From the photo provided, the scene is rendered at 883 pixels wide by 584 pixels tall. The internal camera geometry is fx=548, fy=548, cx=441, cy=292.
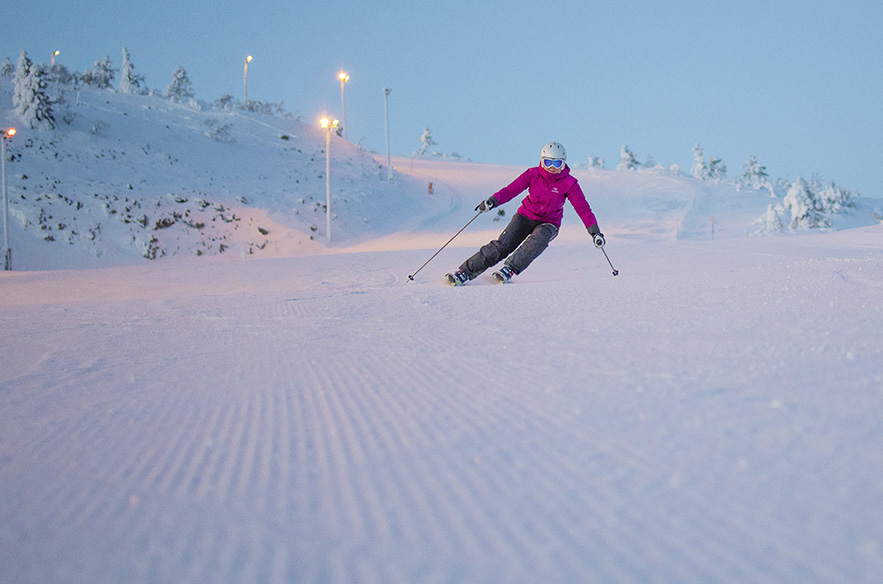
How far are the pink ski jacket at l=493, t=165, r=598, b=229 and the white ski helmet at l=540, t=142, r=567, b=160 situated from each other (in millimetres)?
168

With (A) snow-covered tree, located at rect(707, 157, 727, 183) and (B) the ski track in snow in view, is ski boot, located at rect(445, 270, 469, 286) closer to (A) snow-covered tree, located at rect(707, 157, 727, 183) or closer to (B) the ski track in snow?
(B) the ski track in snow

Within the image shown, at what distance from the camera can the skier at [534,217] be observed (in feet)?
21.7

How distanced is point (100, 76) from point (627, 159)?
156 feet

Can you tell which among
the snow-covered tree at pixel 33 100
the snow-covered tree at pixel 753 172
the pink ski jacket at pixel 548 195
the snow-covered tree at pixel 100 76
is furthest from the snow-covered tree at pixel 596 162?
the pink ski jacket at pixel 548 195

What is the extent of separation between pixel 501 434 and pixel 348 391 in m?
0.79

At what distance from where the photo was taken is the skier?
6.61 metres

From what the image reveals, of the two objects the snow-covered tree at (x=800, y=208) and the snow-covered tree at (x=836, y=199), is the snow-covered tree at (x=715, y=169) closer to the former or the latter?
the snow-covered tree at (x=836, y=199)

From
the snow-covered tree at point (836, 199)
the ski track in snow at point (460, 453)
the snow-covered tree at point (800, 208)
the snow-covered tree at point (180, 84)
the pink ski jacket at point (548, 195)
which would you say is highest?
the snow-covered tree at point (180, 84)

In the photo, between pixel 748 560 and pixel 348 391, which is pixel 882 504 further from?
pixel 348 391

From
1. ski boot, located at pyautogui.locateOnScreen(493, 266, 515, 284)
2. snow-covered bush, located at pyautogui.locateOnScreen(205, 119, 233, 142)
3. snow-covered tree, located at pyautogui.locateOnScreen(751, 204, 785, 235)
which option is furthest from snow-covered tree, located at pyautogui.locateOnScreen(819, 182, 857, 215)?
ski boot, located at pyautogui.locateOnScreen(493, 266, 515, 284)

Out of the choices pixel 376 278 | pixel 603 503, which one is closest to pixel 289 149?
pixel 376 278

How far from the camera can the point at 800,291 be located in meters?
3.99

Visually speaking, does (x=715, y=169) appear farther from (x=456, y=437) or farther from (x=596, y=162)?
(x=456, y=437)

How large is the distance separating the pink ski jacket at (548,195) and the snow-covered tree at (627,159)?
55516mm
